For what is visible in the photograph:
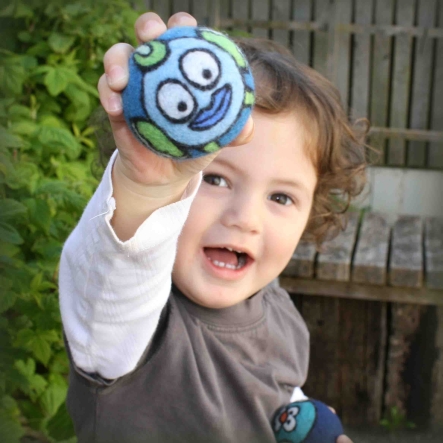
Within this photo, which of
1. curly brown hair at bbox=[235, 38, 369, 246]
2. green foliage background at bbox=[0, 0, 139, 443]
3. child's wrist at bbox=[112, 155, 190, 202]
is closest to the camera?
child's wrist at bbox=[112, 155, 190, 202]

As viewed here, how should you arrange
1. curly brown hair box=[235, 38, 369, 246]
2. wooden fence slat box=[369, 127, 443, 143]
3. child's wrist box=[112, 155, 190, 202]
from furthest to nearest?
wooden fence slat box=[369, 127, 443, 143] < curly brown hair box=[235, 38, 369, 246] < child's wrist box=[112, 155, 190, 202]

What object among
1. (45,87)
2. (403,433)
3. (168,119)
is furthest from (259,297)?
(403,433)

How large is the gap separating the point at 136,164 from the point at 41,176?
1095mm

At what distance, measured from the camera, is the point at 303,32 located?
4445 millimetres

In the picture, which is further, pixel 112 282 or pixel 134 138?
pixel 112 282

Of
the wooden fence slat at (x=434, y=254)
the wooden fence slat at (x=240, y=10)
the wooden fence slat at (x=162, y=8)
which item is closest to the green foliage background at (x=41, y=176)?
the wooden fence slat at (x=434, y=254)

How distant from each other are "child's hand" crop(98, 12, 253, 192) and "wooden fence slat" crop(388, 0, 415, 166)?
3.83 m

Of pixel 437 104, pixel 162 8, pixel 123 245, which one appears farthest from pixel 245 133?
pixel 437 104

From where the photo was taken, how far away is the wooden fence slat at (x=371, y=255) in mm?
2438

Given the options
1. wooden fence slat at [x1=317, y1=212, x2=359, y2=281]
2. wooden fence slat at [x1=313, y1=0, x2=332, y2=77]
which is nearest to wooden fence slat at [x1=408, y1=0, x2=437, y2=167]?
wooden fence slat at [x1=313, y1=0, x2=332, y2=77]

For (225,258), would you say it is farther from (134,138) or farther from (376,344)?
(376,344)

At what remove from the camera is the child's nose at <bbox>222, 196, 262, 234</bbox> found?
121cm

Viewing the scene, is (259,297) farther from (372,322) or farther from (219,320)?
(372,322)

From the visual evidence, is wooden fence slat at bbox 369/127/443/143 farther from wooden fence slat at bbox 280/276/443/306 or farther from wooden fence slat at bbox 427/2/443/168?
wooden fence slat at bbox 280/276/443/306
